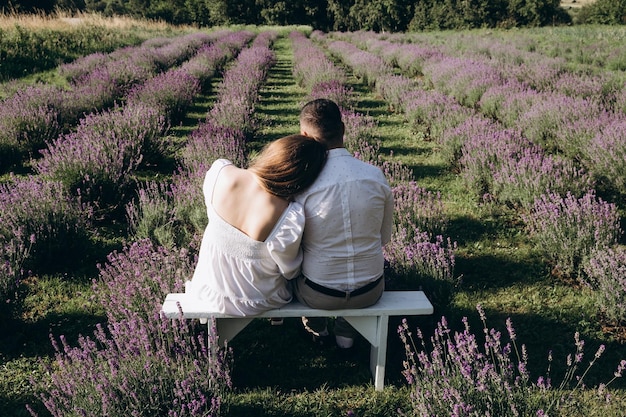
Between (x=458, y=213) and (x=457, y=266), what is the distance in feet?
3.66

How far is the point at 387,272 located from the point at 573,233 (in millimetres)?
1554

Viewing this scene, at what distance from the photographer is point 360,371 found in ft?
9.88

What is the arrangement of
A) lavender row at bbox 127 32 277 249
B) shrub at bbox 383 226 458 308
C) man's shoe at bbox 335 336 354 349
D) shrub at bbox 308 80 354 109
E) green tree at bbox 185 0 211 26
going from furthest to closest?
green tree at bbox 185 0 211 26 < shrub at bbox 308 80 354 109 < lavender row at bbox 127 32 277 249 < shrub at bbox 383 226 458 308 < man's shoe at bbox 335 336 354 349

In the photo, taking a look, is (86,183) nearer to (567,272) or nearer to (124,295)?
(124,295)

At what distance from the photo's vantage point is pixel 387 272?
3.46 meters

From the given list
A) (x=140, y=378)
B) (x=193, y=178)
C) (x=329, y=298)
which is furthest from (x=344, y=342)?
(x=193, y=178)

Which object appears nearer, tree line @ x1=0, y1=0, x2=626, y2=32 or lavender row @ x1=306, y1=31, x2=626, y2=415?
lavender row @ x1=306, y1=31, x2=626, y2=415

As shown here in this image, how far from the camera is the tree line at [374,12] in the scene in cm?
4328

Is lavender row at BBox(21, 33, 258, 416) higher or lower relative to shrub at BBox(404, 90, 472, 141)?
lower

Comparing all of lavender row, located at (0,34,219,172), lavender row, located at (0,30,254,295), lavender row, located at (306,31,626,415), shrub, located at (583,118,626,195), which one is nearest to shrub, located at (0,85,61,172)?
lavender row, located at (0,34,219,172)

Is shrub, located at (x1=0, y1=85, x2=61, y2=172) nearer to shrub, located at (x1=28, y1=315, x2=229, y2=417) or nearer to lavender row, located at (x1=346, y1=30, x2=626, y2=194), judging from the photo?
shrub, located at (x1=28, y1=315, x2=229, y2=417)

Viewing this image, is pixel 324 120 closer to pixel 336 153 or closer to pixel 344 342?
pixel 336 153

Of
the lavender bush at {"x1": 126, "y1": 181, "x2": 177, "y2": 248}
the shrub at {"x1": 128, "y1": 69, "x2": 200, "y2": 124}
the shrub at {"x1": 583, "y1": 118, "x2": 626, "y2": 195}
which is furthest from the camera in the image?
the shrub at {"x1": 128, "y1": 69, "x2": 200, "y2": 124}

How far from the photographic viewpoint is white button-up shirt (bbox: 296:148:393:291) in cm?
253
